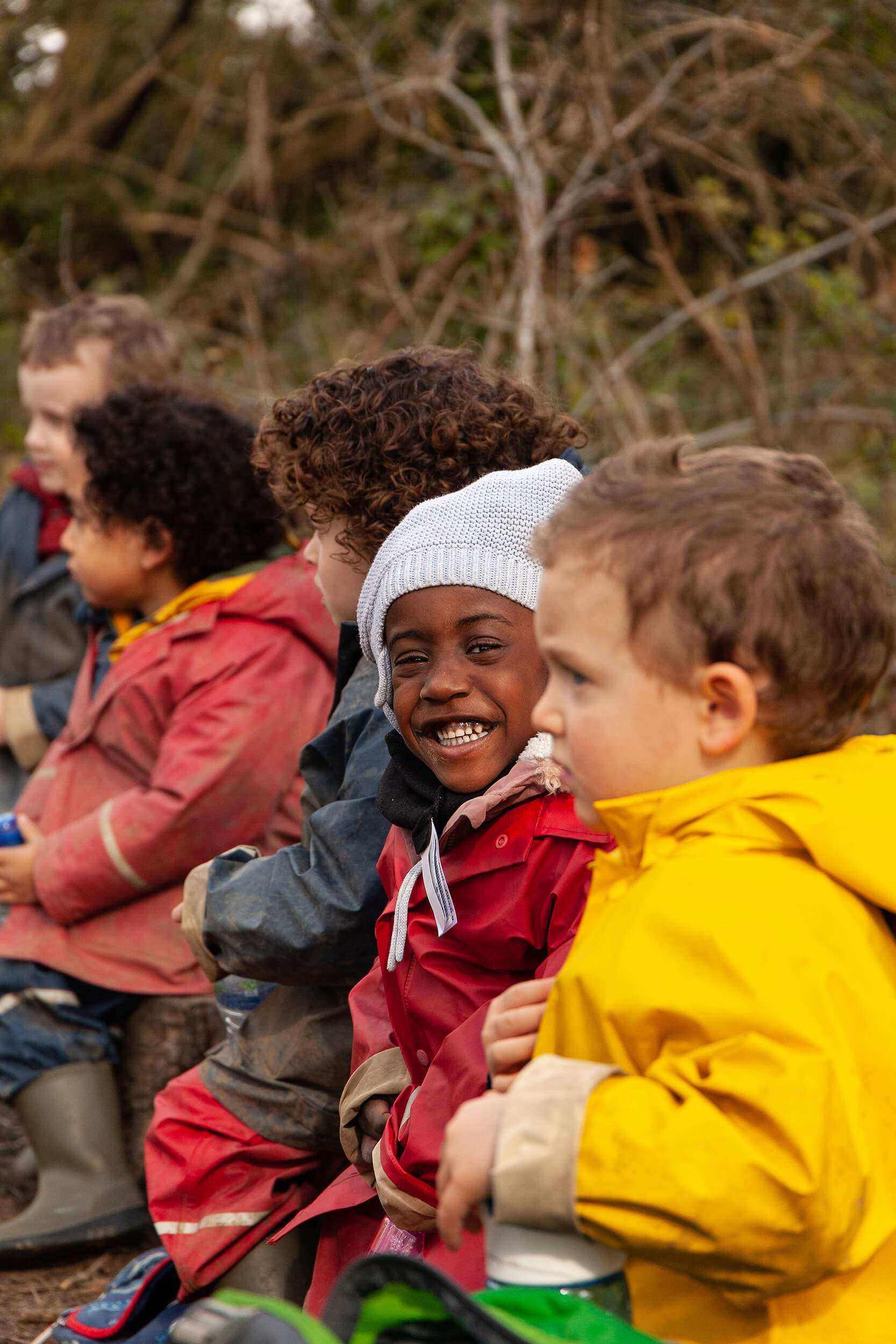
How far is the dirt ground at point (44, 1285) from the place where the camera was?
114 inches

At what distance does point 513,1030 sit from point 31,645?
3.09 meters

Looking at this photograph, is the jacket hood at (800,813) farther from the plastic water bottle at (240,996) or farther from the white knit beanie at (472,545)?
the plastic water bottle at (240,996)

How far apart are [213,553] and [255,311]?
17.6 ft

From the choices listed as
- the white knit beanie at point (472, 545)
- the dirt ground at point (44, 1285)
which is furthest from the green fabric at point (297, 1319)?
the dirt ground at point (44, 1285)

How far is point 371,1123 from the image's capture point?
2182mm

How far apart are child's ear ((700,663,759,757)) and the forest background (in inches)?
157

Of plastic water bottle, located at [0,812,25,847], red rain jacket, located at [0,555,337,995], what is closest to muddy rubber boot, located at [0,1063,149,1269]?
red rain jacket, located at [0,555,337,995]

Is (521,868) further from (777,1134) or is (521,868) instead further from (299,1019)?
(299,1019)

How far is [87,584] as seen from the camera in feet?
11.7

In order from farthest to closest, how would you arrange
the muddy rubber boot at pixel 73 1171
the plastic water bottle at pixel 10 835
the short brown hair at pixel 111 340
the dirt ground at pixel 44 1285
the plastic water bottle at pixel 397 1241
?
the short brown hair at pixel 111 340, the plastic water bottle at pixel 10 835, the muddy rubber boot at pixel 73 1171, the dirt ground at pixel 44 1285, the plastic water bottle at pixel 397 1241

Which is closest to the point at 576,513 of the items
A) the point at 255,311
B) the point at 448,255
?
the point at 448,255

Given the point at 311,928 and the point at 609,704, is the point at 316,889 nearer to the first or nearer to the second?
the point at 311,928

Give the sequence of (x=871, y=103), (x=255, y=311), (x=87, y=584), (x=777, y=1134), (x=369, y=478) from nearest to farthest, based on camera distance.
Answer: (x=777, y=1134), (x=369, y=478), (x=87, y=584), (x=871, y=103), (x=255, y=311)

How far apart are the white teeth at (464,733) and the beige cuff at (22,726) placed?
7.79 feet
